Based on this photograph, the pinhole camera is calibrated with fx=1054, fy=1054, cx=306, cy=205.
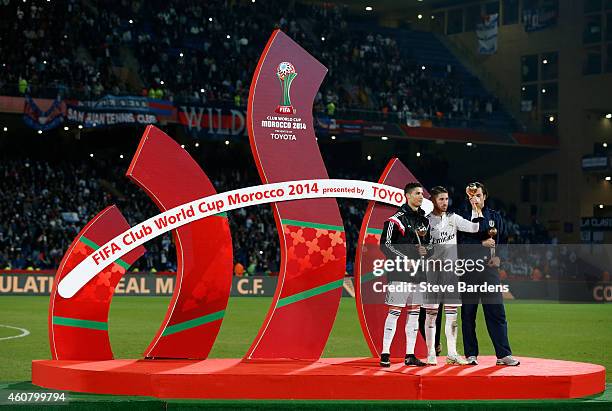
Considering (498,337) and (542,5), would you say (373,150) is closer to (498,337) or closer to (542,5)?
(542,5)

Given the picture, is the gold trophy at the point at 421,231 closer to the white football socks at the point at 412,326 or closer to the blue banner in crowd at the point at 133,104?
the white football socks at the point at 412,326

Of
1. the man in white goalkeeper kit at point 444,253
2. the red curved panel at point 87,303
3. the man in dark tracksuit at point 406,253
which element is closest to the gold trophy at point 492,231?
the man in white goalkeeper kit at point 444,253

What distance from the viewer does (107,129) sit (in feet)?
134

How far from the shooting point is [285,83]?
11.9 m

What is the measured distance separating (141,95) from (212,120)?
273 cm

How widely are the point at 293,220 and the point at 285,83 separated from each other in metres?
1.56

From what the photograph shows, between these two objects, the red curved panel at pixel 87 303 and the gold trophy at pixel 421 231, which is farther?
the red curved panel at pixel 87 303

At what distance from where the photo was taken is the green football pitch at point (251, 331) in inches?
652

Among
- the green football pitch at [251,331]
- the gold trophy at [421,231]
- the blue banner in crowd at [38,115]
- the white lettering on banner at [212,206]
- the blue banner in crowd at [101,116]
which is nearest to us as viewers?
the gold trophy at [421,231]

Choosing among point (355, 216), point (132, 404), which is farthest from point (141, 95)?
point (132, 404)

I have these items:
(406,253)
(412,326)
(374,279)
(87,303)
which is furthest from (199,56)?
(412,326)

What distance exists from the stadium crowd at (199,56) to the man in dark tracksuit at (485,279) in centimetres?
→ 2722

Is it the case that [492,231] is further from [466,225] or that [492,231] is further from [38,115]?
[38,115]

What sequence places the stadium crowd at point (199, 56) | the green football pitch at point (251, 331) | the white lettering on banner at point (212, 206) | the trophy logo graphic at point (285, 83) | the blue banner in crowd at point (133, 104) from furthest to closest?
the stadium crowd at point (199, 56), the blue banner in crowd at point (133, 104), the green football pitch at point (251, 331), the trophy logo graphic at point (285, 83), the white lettering on banner at point (212, 206)
